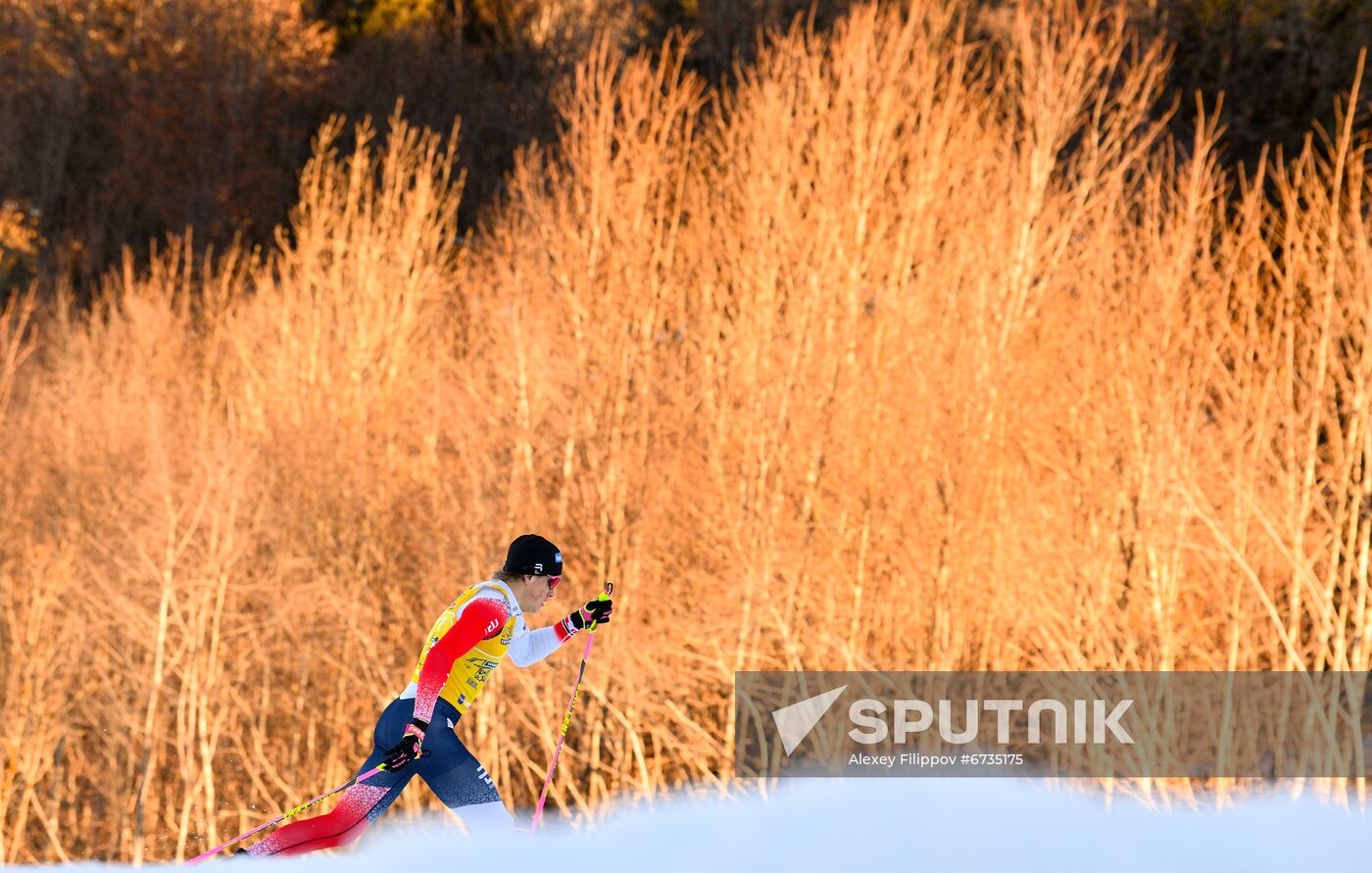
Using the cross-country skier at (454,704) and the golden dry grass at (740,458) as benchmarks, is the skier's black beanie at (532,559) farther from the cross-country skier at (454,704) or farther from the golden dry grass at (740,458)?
the golden dry grass at (740,458)

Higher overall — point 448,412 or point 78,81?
point 78,81

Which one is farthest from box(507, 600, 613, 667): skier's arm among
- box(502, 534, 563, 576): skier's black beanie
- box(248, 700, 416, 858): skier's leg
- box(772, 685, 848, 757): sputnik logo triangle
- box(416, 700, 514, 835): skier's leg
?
box(772, 685, 848, 757): sputnik logo triangle

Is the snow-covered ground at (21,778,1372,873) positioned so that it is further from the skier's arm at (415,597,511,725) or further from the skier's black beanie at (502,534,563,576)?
the skier's black beanie at (502,534,563,576)

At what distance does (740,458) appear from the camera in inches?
803

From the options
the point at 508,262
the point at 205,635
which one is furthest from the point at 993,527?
the point at 205,635

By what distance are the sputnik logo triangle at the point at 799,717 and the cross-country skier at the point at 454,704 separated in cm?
1345

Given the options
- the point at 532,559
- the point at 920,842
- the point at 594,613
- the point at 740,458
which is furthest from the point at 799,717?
the point at 920,842

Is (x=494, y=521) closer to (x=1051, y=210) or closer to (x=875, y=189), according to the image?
(x=875, y=189)

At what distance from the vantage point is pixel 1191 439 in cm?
1550

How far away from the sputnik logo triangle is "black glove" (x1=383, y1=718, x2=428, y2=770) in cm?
1376

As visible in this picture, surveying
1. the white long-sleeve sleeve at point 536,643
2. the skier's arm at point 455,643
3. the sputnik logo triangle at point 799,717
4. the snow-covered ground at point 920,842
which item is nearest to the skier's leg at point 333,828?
the skier's arm at point 455,643

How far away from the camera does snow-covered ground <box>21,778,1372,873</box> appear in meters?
3.60

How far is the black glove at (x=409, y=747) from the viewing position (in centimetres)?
457

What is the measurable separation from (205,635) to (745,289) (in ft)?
36.7
